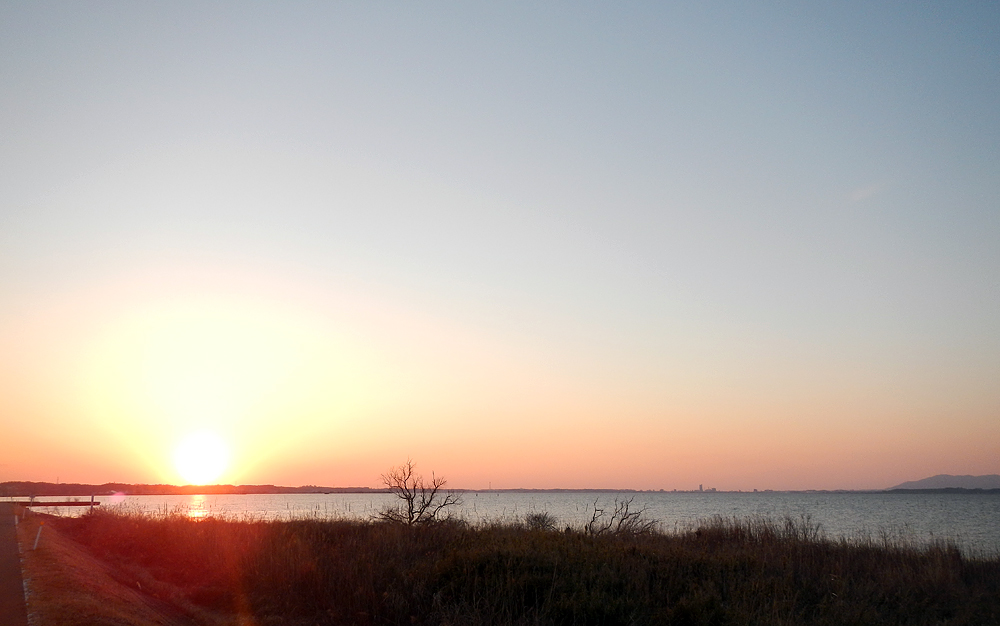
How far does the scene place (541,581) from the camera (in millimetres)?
11922

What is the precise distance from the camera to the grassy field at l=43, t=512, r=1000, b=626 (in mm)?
11180

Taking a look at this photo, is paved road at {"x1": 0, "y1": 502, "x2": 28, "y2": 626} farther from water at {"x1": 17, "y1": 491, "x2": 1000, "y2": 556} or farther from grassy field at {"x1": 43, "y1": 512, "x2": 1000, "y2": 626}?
water at {"x1": 17, "y1": 491, "x2": 1000, "y2": 556}

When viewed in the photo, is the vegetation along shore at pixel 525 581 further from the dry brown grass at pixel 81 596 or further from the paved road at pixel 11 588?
the paved road at pixel 11 588

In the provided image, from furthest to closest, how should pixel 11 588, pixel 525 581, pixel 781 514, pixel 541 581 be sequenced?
pixel 781 514, pixel 11 588, pixel 541 581, pixel 525 581

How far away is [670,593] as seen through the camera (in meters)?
12.2

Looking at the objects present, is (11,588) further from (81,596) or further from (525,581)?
(525,581)

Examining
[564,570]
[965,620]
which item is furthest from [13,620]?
[965,620]

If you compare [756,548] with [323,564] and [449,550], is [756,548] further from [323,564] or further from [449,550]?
[323,564]

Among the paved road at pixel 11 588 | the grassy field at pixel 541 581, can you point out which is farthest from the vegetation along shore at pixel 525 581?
the paved road at pixel 11 588

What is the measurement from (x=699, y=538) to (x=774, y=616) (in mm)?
9906

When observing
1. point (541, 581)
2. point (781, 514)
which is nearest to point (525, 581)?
point (541, 581)

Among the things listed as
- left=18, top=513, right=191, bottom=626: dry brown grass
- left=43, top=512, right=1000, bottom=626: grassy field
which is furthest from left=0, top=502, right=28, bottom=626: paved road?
left=43, top=512, right=1000, bottom=626: grassy field

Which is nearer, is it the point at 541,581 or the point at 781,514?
the point at 541,581

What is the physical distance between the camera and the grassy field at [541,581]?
11180mm
